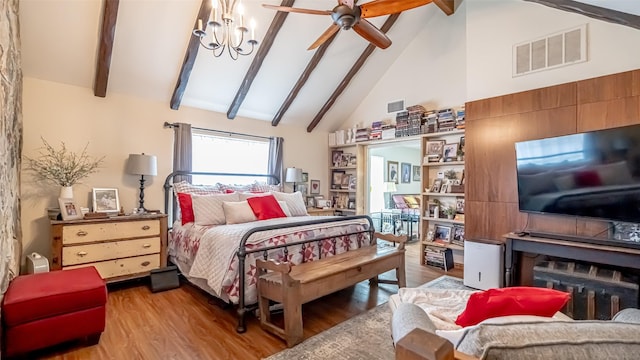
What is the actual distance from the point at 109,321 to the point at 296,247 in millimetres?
1776

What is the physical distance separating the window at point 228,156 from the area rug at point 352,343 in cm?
320

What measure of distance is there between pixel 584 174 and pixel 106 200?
514 centimetres

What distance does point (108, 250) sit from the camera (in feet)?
11.0

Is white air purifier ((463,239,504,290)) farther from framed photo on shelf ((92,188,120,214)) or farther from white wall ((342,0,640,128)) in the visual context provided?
framed photo on shelf ((92,188,120,214))

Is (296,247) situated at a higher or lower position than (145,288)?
higher

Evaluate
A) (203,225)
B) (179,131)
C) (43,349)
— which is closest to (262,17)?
(179,131)

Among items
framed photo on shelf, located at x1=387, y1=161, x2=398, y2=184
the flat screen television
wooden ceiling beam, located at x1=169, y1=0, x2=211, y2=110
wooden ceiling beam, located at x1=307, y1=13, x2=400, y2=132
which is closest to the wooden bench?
the flat screen television

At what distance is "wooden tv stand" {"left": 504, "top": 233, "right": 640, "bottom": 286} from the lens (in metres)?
2.43

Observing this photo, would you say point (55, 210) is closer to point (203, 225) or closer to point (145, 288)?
point (145, 288)

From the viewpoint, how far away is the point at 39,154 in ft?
11.3

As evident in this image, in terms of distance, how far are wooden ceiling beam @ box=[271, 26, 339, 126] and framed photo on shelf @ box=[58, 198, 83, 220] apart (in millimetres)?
3221

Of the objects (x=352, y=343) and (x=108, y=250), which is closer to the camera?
(x=352, y=343)

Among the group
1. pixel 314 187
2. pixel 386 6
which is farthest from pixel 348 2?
pixel 314 187

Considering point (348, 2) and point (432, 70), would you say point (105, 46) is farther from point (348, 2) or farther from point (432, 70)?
point (432, 70)
